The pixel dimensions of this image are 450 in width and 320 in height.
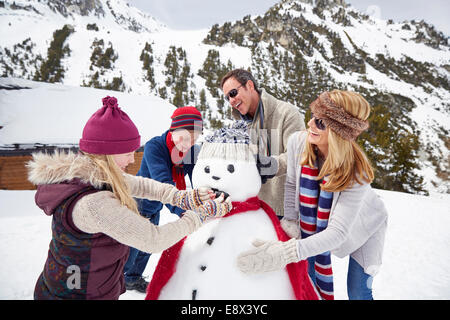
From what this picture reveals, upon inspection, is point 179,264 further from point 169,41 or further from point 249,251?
point 169,41

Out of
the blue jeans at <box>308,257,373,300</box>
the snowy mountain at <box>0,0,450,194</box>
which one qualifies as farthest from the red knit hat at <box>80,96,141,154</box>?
the snowy mountain at <box>0,0,450,194</box>

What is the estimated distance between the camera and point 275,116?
1.90 meters

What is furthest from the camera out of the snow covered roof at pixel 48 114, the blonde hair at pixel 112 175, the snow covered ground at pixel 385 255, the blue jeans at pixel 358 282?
the snow covered roof at pixel 48 114

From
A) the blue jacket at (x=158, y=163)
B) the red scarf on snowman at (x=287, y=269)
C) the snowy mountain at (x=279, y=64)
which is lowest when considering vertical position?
the red scarf on snowman at (x=287, y=269)

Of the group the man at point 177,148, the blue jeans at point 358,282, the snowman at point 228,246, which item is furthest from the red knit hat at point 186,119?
the blue jeans at point 358,282

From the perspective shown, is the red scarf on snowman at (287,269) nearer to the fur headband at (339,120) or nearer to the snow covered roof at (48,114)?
the fur headband at (339,120)

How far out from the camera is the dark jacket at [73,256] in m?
0.95

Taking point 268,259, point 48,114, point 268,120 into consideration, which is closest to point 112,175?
point 268,259

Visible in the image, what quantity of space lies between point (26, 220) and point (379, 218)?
5247mm

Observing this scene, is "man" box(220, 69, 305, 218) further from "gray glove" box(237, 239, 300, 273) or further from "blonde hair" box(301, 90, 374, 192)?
"gray glove" box(237, 239, 300, 273)

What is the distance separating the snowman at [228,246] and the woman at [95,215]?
153 mm

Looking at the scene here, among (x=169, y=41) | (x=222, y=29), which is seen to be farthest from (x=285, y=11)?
(x=169, y=41)

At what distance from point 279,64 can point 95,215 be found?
116 ft

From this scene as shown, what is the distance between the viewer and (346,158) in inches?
47.1
